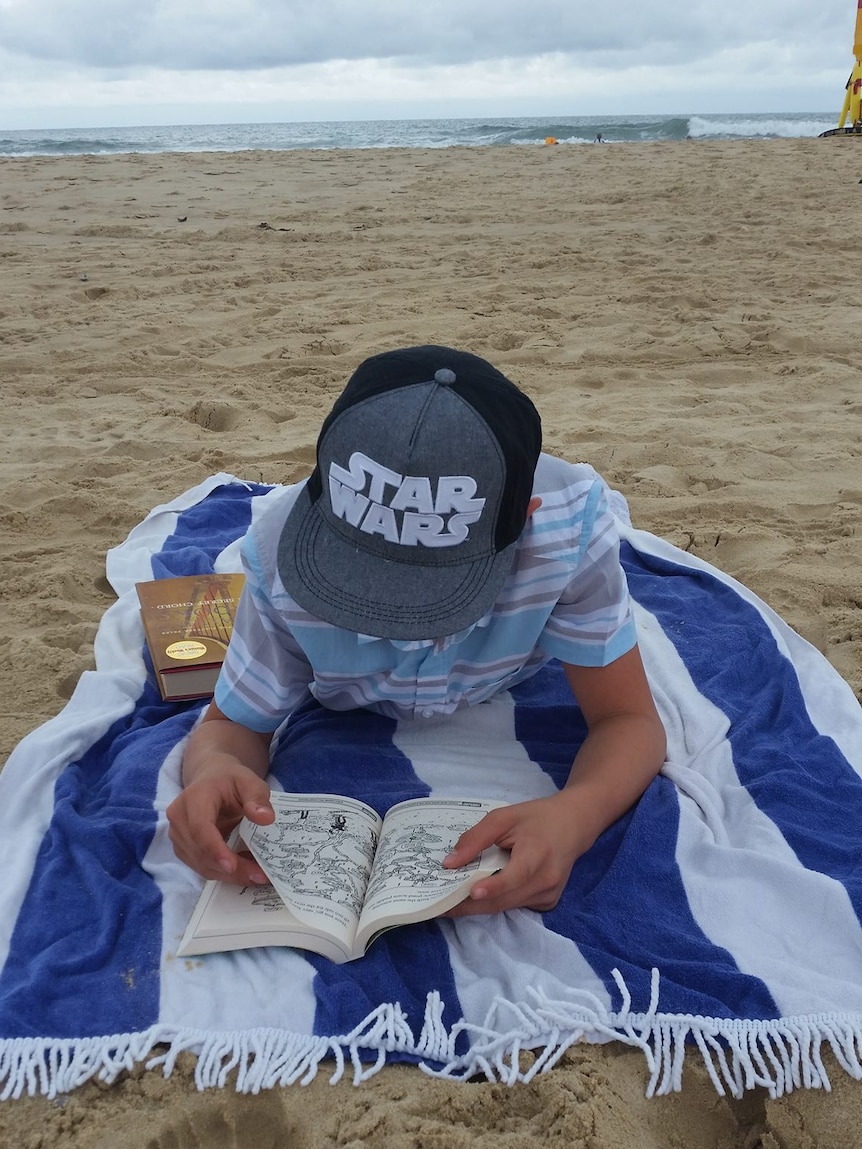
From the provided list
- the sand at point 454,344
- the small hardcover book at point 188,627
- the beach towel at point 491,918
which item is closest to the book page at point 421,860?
the beach towel at point 491,918

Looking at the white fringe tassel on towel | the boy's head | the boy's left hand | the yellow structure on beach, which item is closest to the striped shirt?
the boy's head

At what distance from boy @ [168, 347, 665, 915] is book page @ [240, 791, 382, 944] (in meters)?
0.06

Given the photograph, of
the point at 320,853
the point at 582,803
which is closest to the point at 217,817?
the point at 320,853

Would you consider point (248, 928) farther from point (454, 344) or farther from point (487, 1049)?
point (454, 344)

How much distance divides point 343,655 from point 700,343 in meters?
3.11

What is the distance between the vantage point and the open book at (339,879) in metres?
1.28

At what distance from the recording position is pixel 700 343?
407cm

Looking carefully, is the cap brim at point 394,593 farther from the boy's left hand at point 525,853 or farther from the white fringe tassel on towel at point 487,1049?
the white fringe tassel on towel at point 487,1049

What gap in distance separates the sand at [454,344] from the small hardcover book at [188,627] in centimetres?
20

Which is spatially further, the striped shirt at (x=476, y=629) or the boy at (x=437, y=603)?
the striped shirt at (x=476, y=629)

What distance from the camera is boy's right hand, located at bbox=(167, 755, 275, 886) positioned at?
4.33 ft

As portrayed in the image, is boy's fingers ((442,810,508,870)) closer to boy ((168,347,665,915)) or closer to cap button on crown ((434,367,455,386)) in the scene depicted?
boy ((168,347,665,915))

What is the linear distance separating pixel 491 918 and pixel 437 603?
0.50 m

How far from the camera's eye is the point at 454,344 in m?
4.15
